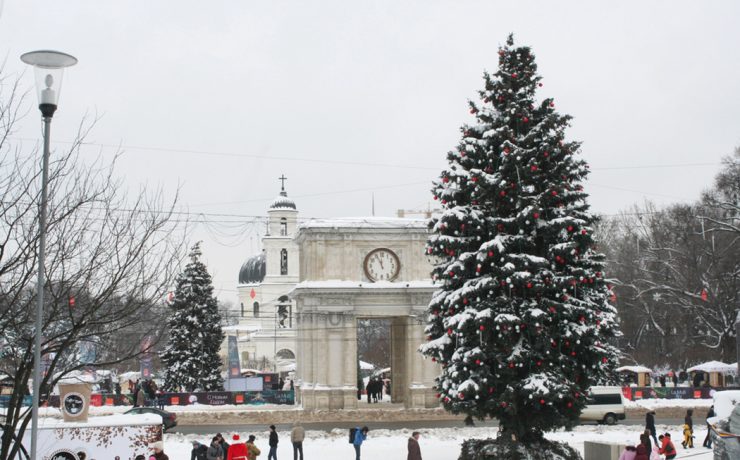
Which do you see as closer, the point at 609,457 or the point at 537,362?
the point at 537,362

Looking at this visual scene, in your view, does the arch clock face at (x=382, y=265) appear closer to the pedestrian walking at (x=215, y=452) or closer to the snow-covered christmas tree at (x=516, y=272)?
the snow-covered christmas tree at (x=516, y=272)

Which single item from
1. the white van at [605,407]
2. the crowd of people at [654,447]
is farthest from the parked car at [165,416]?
the crowd of people at [654,447]

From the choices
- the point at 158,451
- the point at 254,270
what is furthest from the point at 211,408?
the point at 254,270

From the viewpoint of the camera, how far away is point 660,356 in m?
68.1

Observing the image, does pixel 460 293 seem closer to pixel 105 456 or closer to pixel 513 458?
pixel 513 458

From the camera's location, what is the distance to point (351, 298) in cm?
4444

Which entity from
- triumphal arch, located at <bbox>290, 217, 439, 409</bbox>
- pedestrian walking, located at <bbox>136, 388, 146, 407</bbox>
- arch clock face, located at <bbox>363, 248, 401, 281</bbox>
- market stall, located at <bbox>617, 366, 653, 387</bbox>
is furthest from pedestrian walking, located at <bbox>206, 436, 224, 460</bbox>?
market stall, located at <bbox>617, 366, 653, 387</bbox>

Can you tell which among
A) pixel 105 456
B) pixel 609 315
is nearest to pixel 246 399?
pixel 609 315

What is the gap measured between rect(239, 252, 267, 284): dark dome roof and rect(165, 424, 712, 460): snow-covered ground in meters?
85.0

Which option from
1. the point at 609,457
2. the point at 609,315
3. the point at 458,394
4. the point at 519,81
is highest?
the point at 519,81

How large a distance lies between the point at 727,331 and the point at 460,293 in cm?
3576

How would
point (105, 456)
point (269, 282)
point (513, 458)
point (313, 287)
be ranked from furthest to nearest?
point (269, 282), point (313, 287), point (513, 458), point (105, 456)

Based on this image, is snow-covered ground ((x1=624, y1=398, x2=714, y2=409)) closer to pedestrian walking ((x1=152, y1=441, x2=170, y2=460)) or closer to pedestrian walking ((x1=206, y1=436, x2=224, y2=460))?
pedestrian walking ((x1=206, y1=436, x2=224, y2=460))

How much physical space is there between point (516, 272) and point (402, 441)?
1172 centimetres
